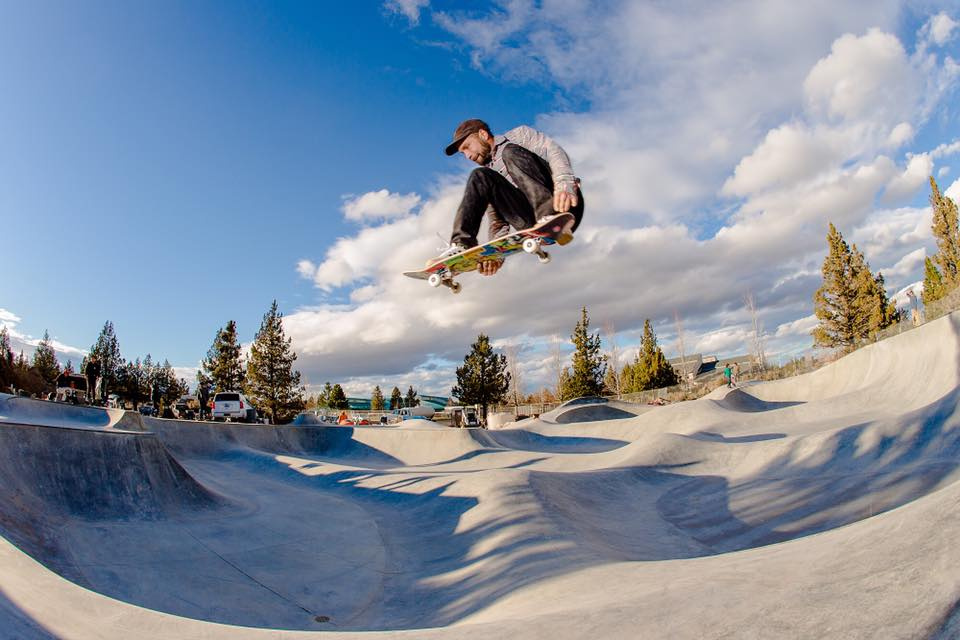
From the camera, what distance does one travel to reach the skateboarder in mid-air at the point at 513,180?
516 centimetres

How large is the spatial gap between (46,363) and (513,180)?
273 feet

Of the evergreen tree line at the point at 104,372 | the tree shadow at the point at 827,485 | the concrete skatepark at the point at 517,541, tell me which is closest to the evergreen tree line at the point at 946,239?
the concrete skatepark at the point at 517,541

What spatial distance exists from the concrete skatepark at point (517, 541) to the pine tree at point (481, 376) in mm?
37506

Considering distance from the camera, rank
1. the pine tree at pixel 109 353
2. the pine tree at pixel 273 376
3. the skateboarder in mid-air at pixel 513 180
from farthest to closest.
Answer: the pine tree at pixel 109 353, the pine tree at pixel 273 376, the skateboarder in mid-air at pixel 513 180

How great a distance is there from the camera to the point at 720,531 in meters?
7.52

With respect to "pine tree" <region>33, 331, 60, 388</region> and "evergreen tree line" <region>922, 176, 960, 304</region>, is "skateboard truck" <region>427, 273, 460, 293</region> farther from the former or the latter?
"pine tree" <region>33, 331, 60, 388</region>

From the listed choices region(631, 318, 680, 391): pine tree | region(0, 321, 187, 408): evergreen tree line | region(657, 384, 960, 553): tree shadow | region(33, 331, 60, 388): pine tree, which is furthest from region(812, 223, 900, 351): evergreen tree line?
region(33, 331, 60, 388): pine tree

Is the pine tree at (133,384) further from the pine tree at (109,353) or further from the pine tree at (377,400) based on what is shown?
the pine tree at (377,400)

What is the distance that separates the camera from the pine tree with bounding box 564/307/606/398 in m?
51.2

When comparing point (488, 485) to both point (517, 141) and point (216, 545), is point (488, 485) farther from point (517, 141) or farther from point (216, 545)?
point (517, 141)

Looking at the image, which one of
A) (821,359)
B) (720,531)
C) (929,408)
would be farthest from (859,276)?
(720,531)

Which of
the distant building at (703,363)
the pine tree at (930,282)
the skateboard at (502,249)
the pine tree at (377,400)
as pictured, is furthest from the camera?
the pine tree at (377,400)

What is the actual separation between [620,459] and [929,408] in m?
6.05

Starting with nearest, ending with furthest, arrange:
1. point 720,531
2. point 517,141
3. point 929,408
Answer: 1. point 517,141
2. point 720,531
3. point 929,408
